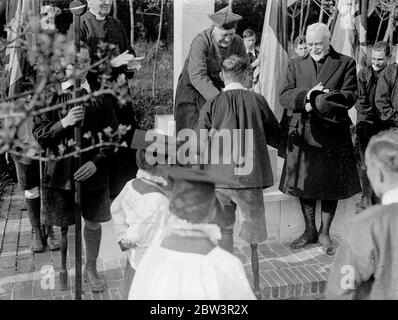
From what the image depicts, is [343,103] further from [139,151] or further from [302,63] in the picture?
[139,151]

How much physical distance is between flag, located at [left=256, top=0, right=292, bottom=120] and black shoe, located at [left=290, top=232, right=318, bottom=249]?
1.13m

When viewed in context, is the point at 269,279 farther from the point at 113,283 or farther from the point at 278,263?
the point at 113,283

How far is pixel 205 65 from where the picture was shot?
514cm

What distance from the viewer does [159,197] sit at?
3.91 metres

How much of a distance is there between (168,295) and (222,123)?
2016 mm

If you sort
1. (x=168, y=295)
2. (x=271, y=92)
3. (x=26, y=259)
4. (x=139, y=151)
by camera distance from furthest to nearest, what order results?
(x=271, y=92)
(x=26, y=259)
(x=139, y=151)
(x=168, y=295)

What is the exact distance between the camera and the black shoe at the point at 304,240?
5784 millimetres

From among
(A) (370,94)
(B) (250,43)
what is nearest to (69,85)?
(B) (250,43)

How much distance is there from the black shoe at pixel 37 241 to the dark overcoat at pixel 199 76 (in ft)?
5.08

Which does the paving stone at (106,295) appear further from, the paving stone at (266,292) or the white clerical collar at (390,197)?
the white clerical collar at (390,197)

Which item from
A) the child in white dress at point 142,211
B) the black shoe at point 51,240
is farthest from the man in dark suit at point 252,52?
the black shoe at point 51,240

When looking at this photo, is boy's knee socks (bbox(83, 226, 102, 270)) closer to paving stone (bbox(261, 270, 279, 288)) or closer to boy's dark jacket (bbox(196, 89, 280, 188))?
boy's dark jacket (bbox(196, 89, 280, 188))

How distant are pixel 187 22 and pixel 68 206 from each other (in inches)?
70.0
